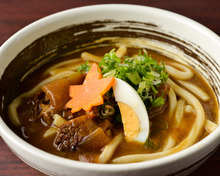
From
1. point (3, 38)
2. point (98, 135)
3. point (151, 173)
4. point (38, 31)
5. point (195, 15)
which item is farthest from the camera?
point (195, 15)

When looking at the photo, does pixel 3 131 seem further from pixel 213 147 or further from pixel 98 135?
pixel 213 147

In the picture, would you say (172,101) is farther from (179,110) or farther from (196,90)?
(196,90)

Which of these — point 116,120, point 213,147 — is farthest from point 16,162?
point 213,147

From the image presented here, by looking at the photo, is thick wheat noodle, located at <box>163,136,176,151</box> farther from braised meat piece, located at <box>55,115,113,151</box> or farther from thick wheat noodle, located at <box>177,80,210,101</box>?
thick wheat noodle, located at <box>177,80,210,101</box>

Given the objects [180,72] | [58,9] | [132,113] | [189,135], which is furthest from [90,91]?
[58,9]

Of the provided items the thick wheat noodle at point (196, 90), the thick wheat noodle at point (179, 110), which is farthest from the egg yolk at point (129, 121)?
the thick wheat noodle at point (196, 90)

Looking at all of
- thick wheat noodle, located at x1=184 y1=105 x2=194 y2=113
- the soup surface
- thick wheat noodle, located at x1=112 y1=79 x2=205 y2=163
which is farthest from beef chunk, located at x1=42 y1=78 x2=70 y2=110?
thick wheat noodle, located at x1=184 y1=105 x2=194 y2=113

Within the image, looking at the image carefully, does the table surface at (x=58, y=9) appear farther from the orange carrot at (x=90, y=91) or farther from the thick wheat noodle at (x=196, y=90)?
the orange carrot at (x=90, y=91)
